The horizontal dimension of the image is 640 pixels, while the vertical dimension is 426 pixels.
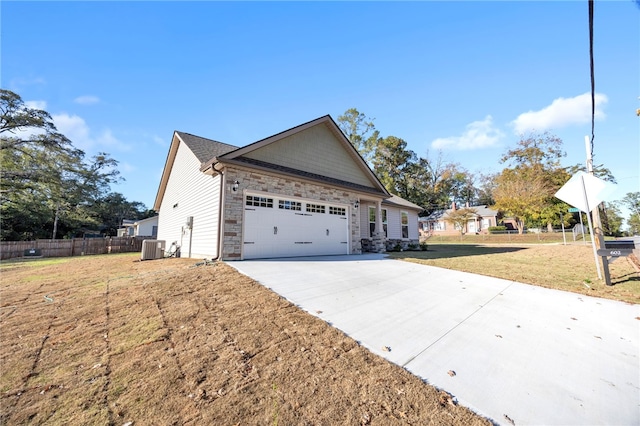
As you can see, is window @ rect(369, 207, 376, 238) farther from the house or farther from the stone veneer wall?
the stone veneer wall

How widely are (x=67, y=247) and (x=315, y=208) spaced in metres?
18.7

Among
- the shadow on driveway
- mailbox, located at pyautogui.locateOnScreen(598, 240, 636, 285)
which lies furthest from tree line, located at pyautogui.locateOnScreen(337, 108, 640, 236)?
mailbox, located at pyautogui.locateOnScreen(598, 240, 636, 285)

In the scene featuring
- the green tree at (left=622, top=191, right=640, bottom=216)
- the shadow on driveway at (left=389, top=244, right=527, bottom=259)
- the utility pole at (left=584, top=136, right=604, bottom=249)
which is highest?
the green tree at (left=622, top=191, right=640, bottom=216)

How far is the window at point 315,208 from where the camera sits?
999 cm

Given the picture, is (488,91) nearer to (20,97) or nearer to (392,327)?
(392,327)

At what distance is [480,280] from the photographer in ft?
19.9

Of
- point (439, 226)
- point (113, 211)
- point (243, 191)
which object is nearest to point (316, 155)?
point (243, 191)

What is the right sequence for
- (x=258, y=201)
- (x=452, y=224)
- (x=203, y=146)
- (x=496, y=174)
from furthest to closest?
(x=496, y=174)
(x=452, y=224)
(x=203, y=146)
(x=258, y=201)

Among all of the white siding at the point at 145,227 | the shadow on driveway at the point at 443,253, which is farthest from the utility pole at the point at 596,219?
the white siding at the point at 145,227

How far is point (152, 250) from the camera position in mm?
10359

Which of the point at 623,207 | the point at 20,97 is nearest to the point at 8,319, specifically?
the point at 20,97

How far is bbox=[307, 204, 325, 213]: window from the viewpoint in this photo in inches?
393

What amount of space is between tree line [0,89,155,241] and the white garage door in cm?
2287

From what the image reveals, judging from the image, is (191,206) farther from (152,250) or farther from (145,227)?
(145,227)
